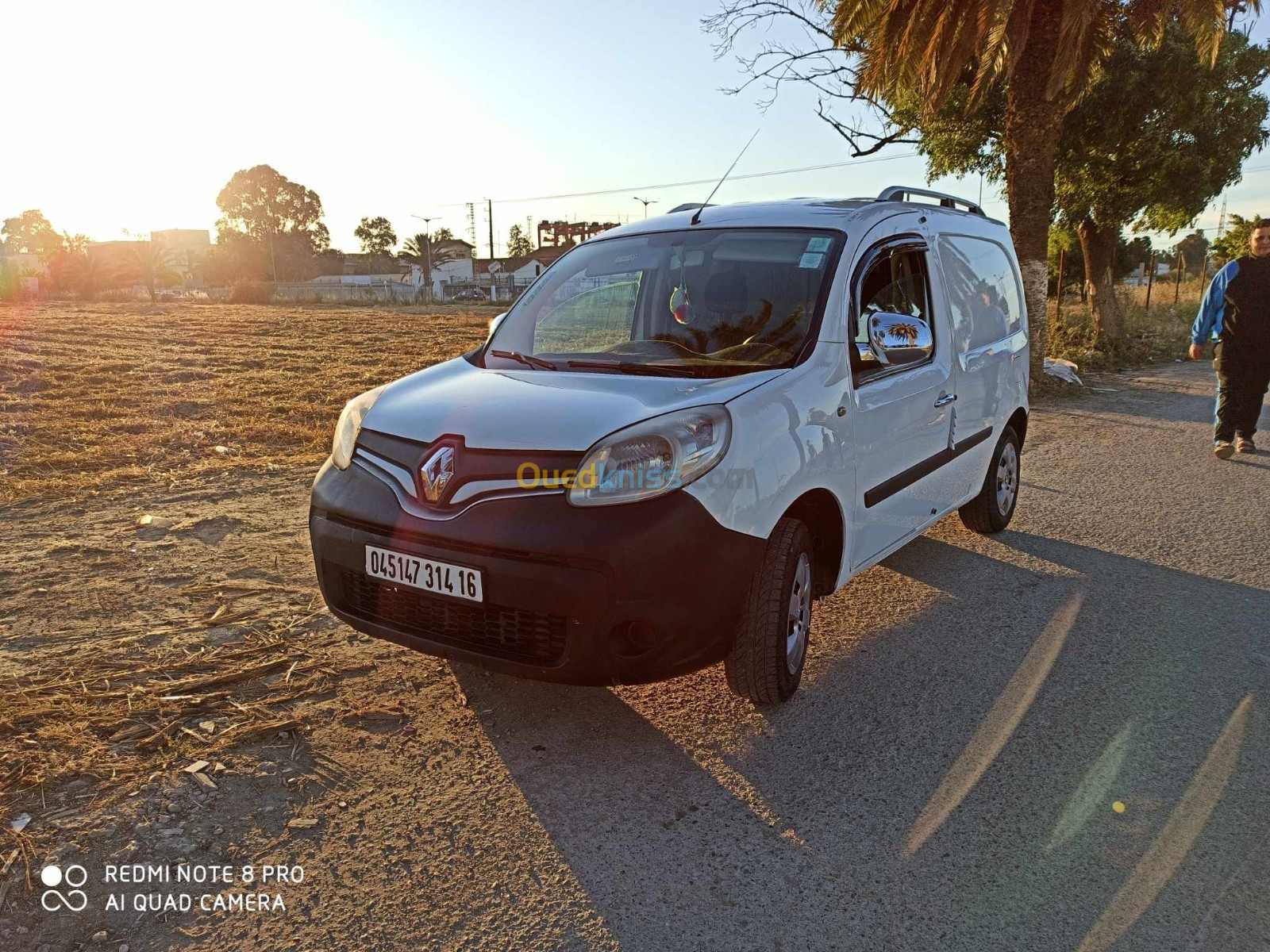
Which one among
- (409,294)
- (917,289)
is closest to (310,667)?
(917,289)

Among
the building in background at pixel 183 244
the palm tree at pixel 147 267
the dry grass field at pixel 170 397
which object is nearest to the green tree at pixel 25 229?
the building in background at pixel 183 244

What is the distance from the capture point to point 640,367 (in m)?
3.43

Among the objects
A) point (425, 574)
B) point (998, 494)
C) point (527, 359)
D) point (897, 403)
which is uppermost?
point (527, 359)

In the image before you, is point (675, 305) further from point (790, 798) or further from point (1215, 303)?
point (1215, 303)

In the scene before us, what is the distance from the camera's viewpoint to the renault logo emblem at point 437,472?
9.58ft

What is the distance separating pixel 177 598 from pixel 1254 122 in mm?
19062

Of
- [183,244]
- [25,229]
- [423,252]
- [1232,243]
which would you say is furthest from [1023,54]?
[25,229]

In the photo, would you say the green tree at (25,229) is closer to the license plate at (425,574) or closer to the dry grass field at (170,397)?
the dry grass field at (170,397)

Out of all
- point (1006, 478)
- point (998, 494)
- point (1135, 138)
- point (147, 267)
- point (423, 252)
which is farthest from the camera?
point (423, 252)

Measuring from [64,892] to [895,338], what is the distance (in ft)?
10.6

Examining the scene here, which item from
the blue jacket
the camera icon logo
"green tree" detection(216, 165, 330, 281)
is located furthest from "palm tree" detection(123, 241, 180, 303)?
the camera icon logo

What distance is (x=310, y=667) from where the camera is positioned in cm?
359

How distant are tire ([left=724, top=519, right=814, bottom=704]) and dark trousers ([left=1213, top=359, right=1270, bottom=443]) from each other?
583 cm

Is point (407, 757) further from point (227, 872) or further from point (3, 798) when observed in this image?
point (3, 798)
